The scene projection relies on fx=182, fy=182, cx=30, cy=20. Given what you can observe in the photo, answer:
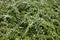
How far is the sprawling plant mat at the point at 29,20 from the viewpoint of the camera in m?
1.81

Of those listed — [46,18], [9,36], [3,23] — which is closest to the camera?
[9,36]

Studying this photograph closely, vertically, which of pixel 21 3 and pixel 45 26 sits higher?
pixel 21 3

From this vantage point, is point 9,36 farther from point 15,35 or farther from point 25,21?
point 25,21

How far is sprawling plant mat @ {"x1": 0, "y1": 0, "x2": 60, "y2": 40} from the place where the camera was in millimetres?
1810

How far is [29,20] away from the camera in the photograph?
6.27 ft

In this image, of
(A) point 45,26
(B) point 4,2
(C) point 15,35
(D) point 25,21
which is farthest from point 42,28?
(B) point 4,2

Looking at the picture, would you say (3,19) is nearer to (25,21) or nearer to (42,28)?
(25,21)

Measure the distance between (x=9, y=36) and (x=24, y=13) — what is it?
1.29 feet

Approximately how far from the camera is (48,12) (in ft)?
6.87

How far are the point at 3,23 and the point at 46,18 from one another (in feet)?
1.58

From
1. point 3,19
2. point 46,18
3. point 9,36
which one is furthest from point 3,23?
point 46,18

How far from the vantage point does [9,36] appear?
1.76 m

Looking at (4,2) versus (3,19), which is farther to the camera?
(4,2)

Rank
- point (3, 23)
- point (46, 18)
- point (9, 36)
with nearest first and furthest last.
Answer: point (9, 36) → point (3, 23) → point (46, 18)
